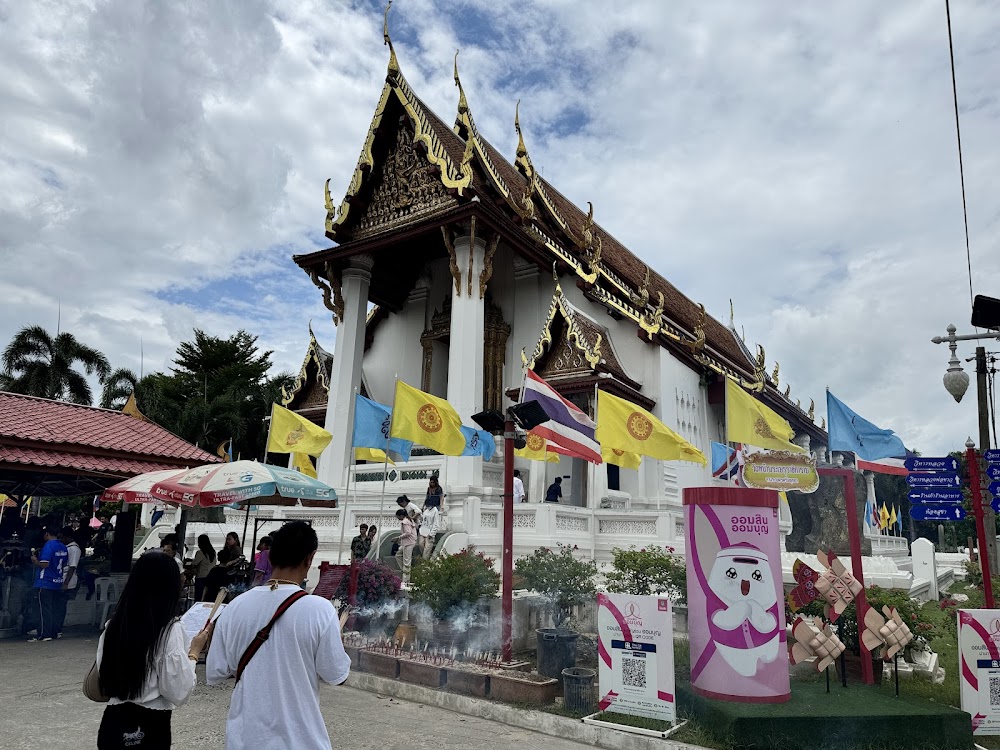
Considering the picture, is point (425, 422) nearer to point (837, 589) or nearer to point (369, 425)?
point (369, 425)

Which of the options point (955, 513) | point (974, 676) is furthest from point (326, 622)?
point (955, 513)

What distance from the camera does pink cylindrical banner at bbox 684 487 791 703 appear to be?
589 cm

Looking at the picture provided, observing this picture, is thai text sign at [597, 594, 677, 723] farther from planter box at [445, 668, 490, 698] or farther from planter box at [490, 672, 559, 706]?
planter box at [445, 668, 490, 698]

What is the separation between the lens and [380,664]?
7402 mm

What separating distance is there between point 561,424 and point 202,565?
537 centimetres

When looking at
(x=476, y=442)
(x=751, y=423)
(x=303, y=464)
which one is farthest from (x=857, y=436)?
(x=303, y=464)

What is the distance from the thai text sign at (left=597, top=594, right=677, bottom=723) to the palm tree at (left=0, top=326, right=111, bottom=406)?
36789mm

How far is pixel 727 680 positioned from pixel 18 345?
1558 inches

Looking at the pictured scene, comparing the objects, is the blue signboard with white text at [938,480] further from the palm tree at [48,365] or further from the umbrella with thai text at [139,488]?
the palm tree at [48,365]

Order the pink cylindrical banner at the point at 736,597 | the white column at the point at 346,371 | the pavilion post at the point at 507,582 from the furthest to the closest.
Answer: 1. the white column at the point at 346,371
2. the pavilion post at the point at 507,582
3. the pink cylindrical banner at the point at 736,597

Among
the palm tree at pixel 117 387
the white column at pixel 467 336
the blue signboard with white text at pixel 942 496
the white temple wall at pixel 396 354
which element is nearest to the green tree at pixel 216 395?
the palm tree at pixel 117 387

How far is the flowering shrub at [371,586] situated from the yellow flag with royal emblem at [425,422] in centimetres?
236

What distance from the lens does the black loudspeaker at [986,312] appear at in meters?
8.81

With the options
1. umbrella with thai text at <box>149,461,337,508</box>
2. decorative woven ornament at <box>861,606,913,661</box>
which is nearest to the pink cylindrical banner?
decorative woven ornament at <box>861,606,913,661</box>
